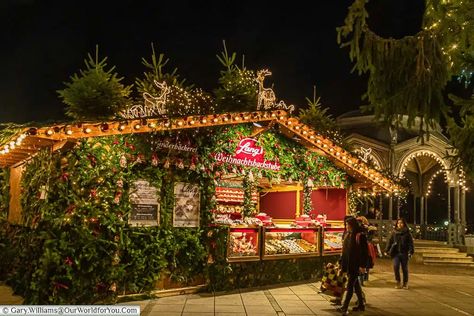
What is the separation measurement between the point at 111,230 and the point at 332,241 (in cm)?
715

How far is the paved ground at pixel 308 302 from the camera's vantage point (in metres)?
8.66

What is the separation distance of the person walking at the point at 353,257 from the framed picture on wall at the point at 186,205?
11.5 feet

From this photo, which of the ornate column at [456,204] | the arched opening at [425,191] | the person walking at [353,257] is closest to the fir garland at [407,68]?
the person walking at [353,257]

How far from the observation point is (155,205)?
9.84 m

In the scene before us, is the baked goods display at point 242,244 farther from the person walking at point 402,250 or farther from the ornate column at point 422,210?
the ornate column at point 422,210

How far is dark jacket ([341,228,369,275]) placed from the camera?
845 cm

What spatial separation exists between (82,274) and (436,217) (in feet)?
78.0

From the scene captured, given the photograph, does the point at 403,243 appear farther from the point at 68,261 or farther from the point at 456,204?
the point at 456,204

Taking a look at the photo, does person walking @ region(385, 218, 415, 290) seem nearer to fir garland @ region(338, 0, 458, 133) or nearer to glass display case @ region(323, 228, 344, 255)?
glass display case @ region(323, 228, 344, 255)

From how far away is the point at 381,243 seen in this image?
20.6 m

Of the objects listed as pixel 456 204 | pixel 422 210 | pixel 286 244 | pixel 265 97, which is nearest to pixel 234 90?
pixel 265 97

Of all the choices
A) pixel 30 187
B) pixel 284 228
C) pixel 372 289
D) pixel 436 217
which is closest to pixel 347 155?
pixel 284 228

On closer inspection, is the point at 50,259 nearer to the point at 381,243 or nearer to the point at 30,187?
the point at 30,187

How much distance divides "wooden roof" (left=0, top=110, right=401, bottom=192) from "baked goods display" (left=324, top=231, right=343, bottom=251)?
2009mm
